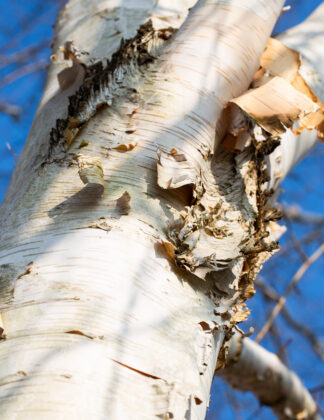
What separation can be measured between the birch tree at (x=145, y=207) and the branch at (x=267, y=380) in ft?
2.38

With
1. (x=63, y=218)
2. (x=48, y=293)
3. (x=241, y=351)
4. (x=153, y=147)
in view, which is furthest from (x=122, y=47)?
(x=241, y=351)

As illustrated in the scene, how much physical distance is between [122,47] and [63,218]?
1.51ft

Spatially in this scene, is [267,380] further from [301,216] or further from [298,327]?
[301,216]

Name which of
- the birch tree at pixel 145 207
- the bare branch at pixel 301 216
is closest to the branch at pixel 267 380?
the birch tree at pixel 145 207

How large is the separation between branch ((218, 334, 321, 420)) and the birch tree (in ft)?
2.38

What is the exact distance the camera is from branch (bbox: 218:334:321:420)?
1.52 metres

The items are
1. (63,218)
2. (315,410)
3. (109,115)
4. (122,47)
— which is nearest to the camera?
(63,218)

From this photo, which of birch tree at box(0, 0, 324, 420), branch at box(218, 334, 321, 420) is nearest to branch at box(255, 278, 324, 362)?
branch at box(218, 334, 321, 420)

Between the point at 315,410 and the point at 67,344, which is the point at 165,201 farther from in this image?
the point at 315,410

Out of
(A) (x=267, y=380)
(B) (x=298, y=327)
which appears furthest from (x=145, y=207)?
(B) (x=298, y=327)

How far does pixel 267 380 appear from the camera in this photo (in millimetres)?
1671

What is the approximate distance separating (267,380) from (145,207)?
1.31 meters

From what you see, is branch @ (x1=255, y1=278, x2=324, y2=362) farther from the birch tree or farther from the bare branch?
the birch tree

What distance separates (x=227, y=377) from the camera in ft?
5.43
